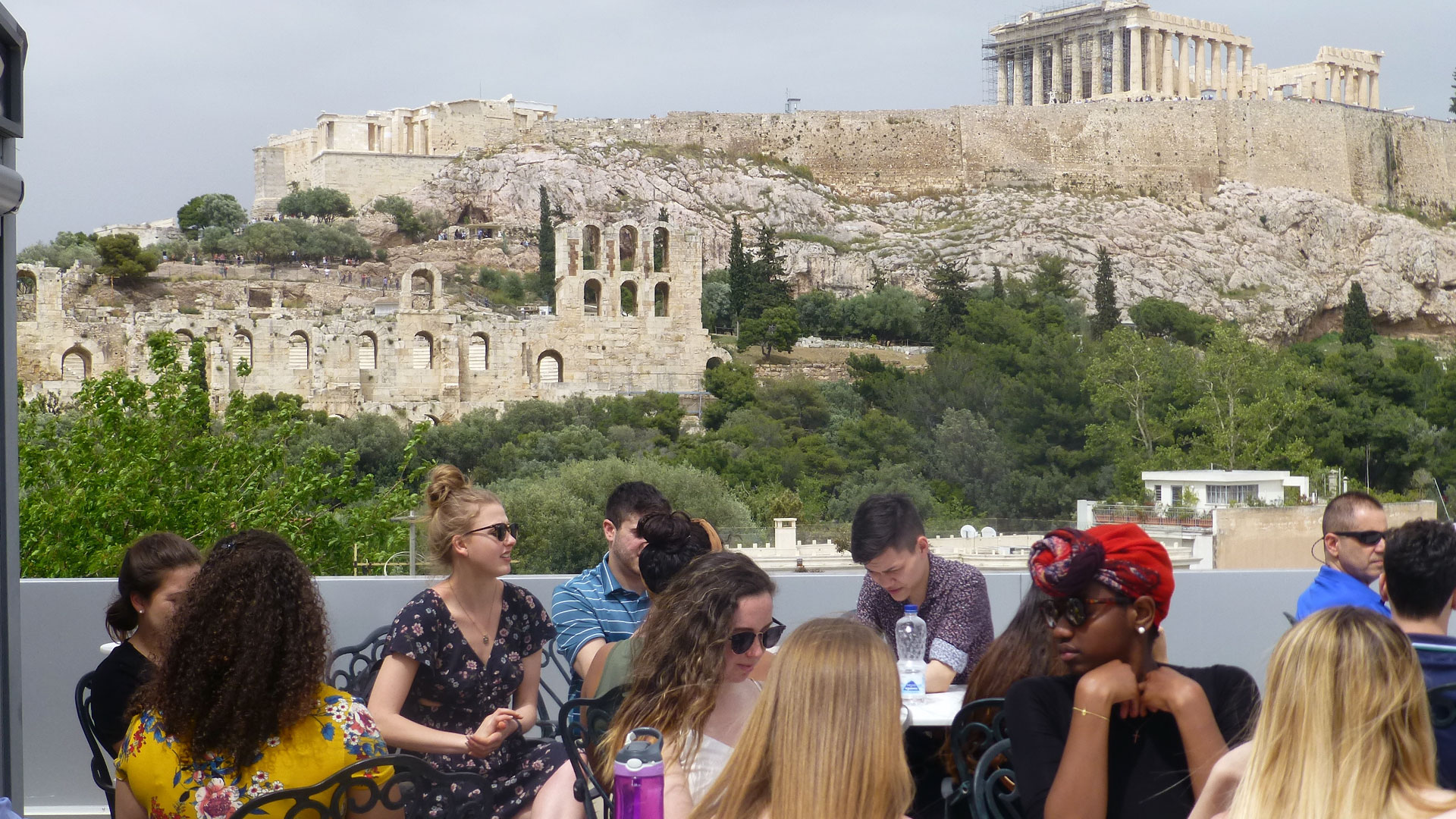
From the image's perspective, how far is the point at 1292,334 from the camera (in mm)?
46781

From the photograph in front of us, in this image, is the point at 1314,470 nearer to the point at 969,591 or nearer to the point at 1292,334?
the point at 1292,334

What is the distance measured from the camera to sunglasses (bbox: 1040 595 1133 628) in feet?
6.37

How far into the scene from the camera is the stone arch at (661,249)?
35.1 m

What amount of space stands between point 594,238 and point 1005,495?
17.7 meters

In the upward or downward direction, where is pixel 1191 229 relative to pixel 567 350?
upward

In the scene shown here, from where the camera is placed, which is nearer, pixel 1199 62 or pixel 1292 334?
pixel 1292 334

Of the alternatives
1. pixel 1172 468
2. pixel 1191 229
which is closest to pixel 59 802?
pixel 1172 468

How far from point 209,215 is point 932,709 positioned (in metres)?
53.4

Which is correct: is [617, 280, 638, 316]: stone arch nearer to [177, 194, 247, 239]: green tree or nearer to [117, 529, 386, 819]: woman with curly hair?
[177, 194, 247, 239]: green tree

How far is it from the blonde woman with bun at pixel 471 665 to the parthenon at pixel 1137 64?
195 ft

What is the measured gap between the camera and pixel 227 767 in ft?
6.44

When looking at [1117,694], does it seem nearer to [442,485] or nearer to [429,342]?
[442,485]

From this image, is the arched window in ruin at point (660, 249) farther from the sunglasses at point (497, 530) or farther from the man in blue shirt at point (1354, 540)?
the sunglasses at point (497, 530)

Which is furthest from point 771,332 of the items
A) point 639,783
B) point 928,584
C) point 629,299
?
point 639,783
